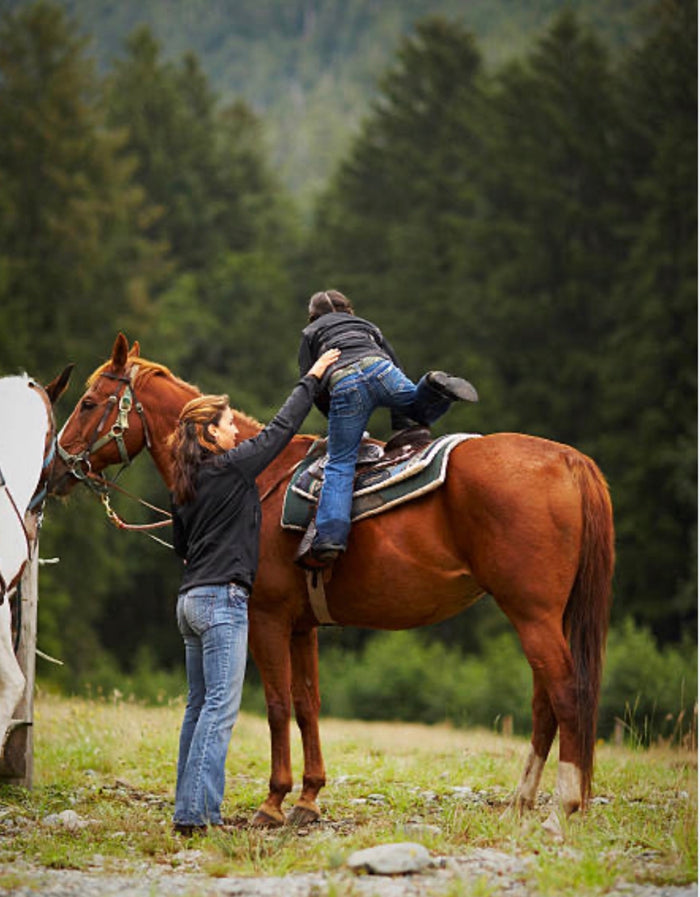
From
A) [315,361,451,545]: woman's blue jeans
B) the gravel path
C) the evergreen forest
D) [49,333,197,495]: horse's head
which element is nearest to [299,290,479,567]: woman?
[315,361,451,545]: woman's blue jeans

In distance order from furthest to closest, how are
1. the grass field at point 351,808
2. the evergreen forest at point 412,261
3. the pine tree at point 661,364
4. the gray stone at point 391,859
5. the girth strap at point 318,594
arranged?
the evergreen forest at point 412,261, the pine tree at point 661,364, the girth strap at point 318,594, the grass field at point 351,808, the gray stone at point 391,859

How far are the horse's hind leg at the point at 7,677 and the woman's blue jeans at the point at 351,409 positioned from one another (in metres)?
1.92

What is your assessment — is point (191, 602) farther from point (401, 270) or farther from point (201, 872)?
point (401, 270)

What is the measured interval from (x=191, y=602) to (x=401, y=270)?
1045 inches

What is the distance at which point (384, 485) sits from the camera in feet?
22.2

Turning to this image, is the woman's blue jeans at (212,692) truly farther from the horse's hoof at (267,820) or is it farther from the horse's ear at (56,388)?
the horse's ear at (56,388)

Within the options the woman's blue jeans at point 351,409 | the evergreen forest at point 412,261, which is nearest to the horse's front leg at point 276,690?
the woman's blue jeans at point 351,409

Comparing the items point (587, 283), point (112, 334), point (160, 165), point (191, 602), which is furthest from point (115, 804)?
point (160, 165)

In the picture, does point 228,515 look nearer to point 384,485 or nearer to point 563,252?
point 384,485

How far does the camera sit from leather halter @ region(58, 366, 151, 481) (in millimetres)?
7461

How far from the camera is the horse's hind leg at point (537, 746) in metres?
6.78

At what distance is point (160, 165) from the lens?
35062 millimetres

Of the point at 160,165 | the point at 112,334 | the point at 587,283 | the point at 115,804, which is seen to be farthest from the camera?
the point at 160,165

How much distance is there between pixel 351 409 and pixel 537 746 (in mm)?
2251
